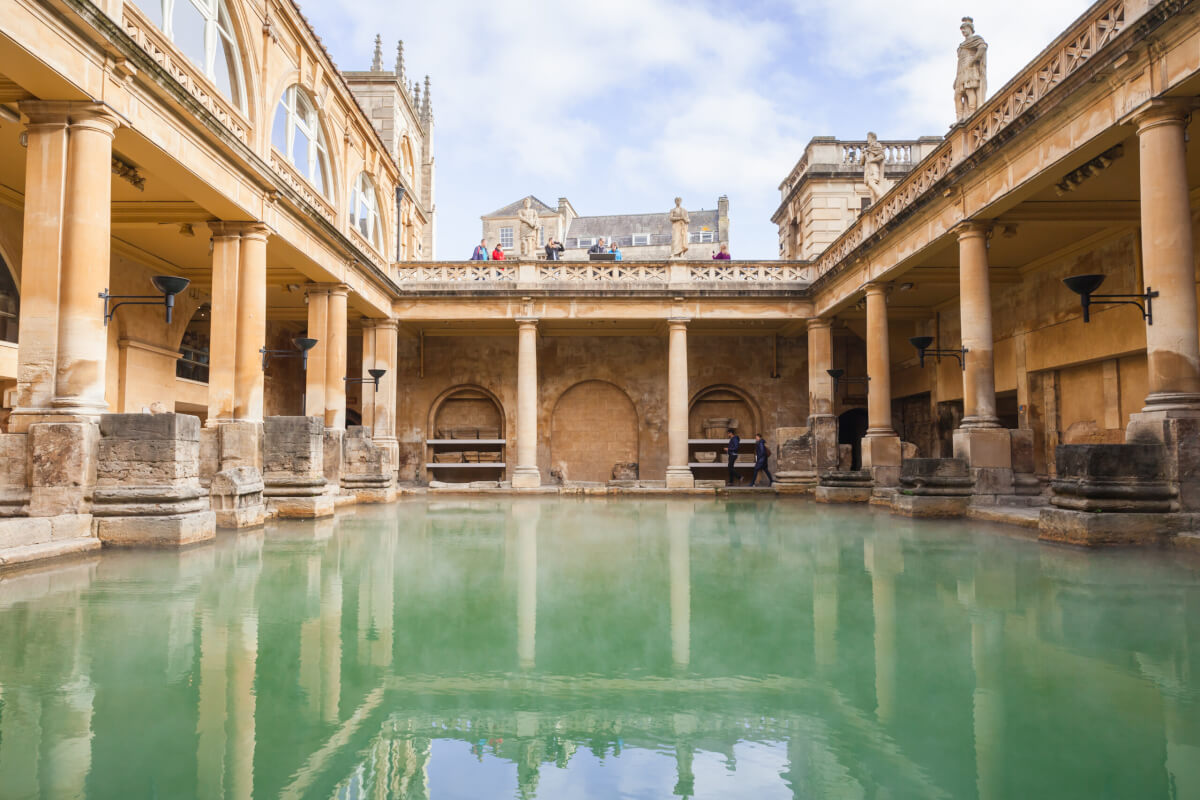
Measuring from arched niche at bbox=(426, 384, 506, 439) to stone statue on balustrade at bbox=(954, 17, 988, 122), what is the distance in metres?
16.7

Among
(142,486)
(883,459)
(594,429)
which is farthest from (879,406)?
(142,486)

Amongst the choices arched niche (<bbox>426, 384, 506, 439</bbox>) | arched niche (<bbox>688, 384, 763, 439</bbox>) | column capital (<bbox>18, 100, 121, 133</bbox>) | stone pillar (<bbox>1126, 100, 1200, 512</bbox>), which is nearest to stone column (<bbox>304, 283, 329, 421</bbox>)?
column capital (<bbox>18, 100, 121, 133</bbox>)

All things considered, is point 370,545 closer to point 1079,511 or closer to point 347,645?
point 347,645

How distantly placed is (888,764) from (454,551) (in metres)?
5.89

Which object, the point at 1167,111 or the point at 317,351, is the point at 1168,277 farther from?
the point at 317,351

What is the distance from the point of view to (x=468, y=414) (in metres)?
25.3

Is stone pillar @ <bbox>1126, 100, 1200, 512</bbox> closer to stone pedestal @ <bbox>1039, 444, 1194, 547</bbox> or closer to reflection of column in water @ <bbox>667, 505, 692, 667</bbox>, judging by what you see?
stone pedestal @ <bbox>1039, 444, 1194, 547</bbox>

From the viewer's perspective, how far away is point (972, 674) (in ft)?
11.3

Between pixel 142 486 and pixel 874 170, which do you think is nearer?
pixel 142 486

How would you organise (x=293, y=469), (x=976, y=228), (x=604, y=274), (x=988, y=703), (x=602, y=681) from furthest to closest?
(x=604, y=274) < (x=976, y=228) < (x=293, y=469) < (x=602, y=681) < (x=988, y=703)

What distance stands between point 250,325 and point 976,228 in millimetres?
11707

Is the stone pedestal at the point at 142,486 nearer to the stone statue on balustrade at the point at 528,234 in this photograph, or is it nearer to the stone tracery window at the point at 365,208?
the stone tracery window at the point at 365,208

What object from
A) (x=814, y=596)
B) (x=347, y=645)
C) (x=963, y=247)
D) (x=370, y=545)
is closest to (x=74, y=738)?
(x=347, y=645)

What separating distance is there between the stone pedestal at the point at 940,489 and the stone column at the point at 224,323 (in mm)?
10510
